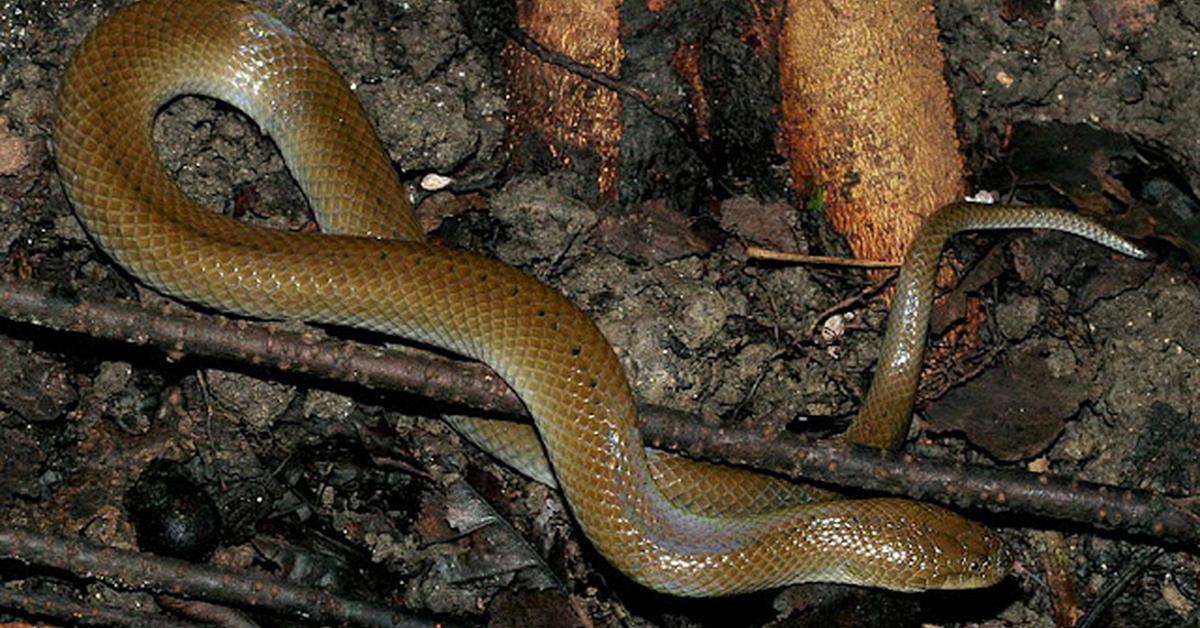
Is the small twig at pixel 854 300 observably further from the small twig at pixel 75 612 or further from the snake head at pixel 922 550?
the small twig at pixel 75 612

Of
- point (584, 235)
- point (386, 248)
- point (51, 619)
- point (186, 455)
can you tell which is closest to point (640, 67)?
point (584, 235)

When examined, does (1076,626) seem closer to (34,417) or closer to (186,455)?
(186,455)

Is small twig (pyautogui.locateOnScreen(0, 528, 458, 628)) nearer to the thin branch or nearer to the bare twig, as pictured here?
the thin branch

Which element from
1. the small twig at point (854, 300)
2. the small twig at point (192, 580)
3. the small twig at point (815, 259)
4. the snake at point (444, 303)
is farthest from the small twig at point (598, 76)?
the small twig at point (192, 580)

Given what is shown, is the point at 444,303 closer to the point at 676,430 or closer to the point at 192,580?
the point at 676,430

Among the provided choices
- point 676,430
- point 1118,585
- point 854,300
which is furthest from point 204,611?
point 1118,585
